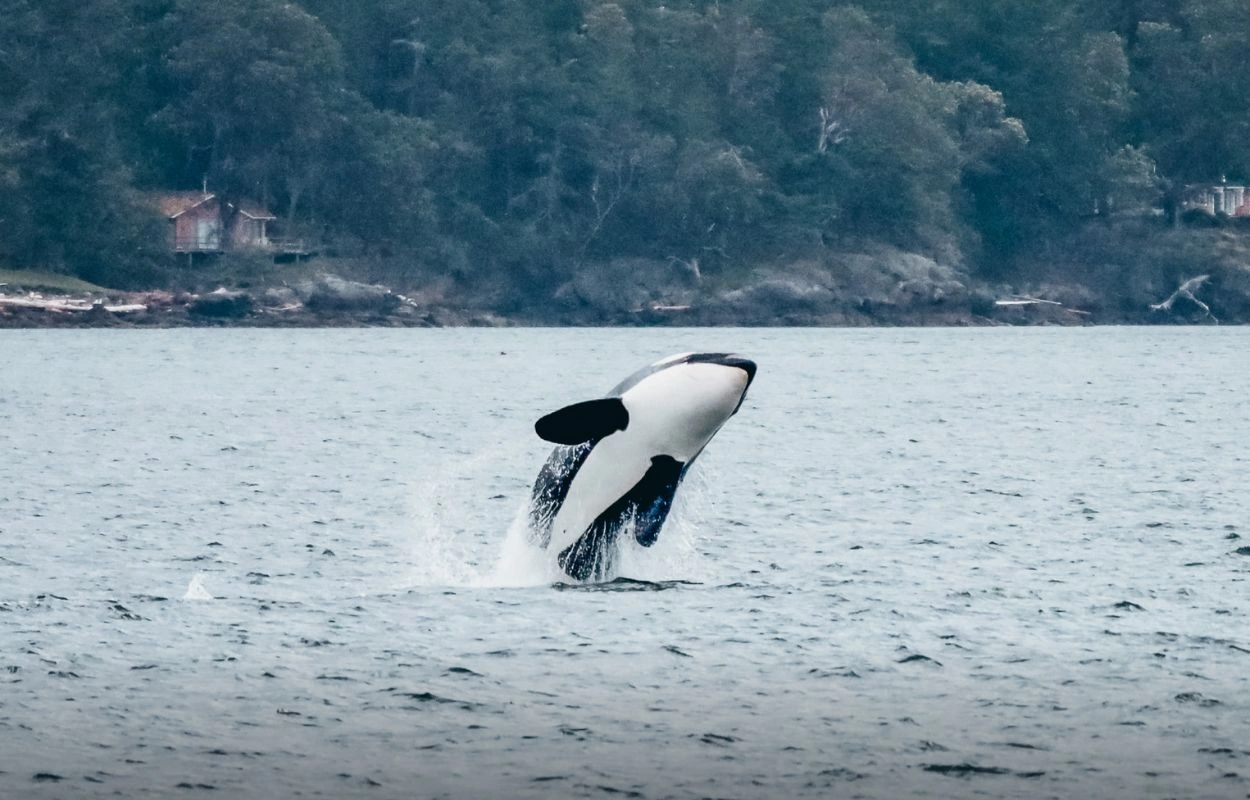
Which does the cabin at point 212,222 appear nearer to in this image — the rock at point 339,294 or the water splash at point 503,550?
the rock at point 339,294

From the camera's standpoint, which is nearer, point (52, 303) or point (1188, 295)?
point (52, 303)

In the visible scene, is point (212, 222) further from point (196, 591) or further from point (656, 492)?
point (656, 492)

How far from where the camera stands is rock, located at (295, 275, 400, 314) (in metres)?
133

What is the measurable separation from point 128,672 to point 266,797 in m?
4.94

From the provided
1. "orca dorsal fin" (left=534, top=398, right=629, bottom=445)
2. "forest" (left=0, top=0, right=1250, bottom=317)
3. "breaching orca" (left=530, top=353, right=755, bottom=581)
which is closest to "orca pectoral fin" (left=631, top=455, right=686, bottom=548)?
"breaching orca" (left=530, top=353, right=755, bottom=581)

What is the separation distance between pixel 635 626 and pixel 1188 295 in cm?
12693

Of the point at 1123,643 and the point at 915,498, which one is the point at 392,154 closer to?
the point at 915,498

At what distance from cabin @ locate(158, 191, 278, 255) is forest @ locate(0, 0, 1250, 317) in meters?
1.33

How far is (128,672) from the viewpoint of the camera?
21625 mm

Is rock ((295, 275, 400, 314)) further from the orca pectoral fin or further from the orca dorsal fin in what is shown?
the orca dorsal fin

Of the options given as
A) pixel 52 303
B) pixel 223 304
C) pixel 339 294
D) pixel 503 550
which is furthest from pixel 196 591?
pixel 223 304

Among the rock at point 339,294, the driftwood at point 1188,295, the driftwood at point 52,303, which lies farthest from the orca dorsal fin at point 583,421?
the driftwood at point 1188,295

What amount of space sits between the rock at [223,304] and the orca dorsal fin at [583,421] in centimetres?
11330

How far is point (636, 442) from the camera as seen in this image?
71.9 ft
